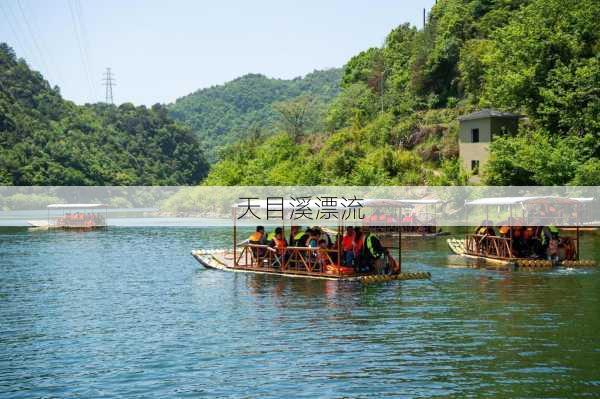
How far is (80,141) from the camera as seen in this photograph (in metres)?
137

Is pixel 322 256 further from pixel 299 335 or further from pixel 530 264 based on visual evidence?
pixel 299 335

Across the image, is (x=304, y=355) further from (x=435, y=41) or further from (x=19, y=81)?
(x=19, y=81)

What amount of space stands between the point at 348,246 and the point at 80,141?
112528mm

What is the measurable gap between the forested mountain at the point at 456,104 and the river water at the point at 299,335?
28.2m

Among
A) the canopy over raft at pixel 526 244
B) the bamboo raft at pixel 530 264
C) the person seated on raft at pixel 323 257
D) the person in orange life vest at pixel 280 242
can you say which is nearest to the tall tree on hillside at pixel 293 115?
the canopy over raft at pixel 526 244

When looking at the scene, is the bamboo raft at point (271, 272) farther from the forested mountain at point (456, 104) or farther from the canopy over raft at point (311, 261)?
the forested mountain at point (456, 104)

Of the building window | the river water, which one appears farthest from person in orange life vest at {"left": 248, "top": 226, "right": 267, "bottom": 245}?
the building window

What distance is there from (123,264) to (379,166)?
→ 37709mm

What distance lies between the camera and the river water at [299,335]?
17234mm

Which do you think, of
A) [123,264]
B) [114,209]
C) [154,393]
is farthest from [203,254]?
[114,209]

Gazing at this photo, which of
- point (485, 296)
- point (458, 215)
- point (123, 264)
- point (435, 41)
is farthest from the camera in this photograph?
point (435, 41)

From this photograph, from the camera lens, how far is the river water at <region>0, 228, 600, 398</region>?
17234 millimetres

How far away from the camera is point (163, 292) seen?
31.7 m

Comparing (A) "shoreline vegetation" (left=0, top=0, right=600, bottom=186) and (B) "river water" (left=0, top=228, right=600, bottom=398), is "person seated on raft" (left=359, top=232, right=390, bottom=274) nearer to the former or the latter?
(B) "river water" (left=0, top=228, right=600, bottom=398)
